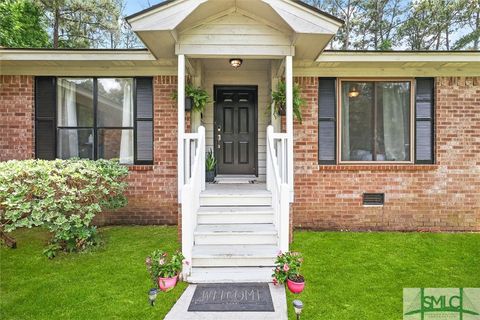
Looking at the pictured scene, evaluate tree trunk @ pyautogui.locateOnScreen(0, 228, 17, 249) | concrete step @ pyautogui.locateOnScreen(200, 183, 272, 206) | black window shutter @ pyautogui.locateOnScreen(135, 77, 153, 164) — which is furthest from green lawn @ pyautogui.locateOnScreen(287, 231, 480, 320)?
tree trunk @ pyautogui.locateOnScreen(0, 228, 17, 249)

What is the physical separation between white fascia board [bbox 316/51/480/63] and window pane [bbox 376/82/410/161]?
64 cm

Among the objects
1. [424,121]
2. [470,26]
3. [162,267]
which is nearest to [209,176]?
[162,267]

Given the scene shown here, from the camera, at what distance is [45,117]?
6.14 metres

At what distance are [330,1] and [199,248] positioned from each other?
17993 millimetres

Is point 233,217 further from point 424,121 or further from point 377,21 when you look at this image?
point 377,21

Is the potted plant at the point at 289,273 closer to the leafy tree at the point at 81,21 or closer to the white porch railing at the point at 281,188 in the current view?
the white porch railing at the point at 281,188

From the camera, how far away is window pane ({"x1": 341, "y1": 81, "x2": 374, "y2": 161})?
246 inches

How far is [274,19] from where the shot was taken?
4.61m

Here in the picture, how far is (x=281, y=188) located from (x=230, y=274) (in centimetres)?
126

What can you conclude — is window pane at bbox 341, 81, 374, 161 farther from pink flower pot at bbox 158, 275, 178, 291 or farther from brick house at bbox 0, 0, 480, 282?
pink flower pot at bbox 158, 275, 178, 291

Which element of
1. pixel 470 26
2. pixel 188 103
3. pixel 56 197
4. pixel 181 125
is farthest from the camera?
pixel 470 26

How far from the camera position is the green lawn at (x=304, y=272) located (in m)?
3.32

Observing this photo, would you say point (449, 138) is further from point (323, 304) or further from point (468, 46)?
point (468, 46)

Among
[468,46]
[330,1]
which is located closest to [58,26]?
[330,1]
